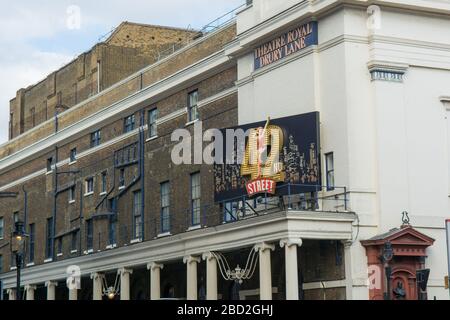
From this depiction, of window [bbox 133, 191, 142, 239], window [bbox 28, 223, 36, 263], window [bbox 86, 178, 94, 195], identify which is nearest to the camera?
window [bbox 133, 191, 142, 239]

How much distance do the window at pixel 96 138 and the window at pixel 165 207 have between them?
842 centimetres

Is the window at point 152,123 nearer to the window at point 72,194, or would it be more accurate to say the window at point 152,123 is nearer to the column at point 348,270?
the window at point 72,194

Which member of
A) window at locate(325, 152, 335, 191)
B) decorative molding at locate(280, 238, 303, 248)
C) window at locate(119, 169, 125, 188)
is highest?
window at locate(119, 169, 125, 188)

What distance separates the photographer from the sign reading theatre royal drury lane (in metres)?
30.1

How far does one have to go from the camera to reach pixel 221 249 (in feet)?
97.6

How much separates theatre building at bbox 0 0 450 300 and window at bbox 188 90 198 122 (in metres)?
0.10

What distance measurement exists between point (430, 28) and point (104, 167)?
857 inches

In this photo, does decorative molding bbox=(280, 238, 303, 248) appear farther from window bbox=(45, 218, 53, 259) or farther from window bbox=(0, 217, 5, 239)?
window bbox=(0, 217, 5, 239)

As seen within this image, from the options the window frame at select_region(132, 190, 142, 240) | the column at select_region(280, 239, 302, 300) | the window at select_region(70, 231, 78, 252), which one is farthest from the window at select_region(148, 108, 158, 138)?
the column at select_region(280, 239, 302, 300)

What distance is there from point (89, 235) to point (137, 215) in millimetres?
5770

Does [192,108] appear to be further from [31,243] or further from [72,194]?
[31,243]
